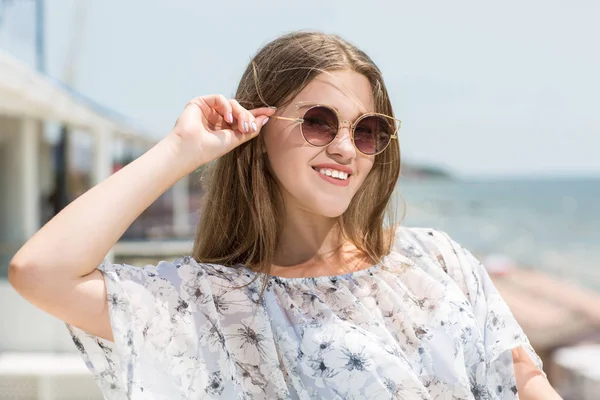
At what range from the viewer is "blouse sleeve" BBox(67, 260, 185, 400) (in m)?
1.28

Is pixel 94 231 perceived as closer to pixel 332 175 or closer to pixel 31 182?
pixel 332 175

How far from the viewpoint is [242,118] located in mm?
1485

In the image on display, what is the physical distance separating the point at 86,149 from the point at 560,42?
4387 centimetres

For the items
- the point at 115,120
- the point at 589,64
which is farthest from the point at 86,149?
the point at 589,64

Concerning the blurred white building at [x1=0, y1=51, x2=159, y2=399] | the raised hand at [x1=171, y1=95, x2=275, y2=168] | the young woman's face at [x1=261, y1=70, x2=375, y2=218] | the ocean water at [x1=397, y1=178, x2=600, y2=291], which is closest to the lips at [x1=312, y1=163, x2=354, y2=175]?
the young woman's face at [x1=261, y1=70, x2=375, y2=218]

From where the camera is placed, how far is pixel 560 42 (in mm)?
46562

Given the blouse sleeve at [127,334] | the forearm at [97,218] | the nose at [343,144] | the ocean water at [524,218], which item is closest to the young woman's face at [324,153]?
the nose at [343,144]

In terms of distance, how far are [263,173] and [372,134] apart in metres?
0.30

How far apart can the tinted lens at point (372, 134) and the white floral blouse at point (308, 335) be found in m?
0.30

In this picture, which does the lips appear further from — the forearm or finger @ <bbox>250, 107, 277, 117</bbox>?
the forearm

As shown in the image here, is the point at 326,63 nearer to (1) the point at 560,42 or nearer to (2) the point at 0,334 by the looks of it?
(2) the point at 0,334

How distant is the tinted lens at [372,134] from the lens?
1542mm

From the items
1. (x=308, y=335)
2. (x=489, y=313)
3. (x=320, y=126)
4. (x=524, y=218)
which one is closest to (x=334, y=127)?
(x=320, y=126)

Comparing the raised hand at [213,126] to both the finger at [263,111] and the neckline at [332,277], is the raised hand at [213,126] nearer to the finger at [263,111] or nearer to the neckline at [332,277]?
the finger at [263,111]
